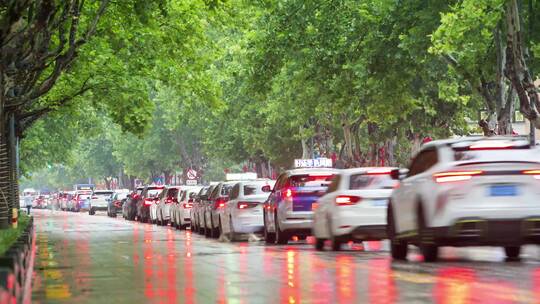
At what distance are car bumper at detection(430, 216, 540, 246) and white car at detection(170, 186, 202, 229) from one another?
2696cm

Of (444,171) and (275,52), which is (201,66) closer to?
(275,52)

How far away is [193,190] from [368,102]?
7708mm

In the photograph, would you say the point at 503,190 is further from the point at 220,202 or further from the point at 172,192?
the point at 172,192

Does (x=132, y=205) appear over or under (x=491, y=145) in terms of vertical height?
over

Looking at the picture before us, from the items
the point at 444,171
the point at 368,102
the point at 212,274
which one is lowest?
the point at 212,274

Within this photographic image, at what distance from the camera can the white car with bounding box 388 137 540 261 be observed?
1775 cm

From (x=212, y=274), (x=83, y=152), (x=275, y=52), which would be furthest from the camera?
(x=83, y=152)

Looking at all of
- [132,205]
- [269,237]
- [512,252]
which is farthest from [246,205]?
[132,205]

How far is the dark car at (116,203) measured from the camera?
75.2m

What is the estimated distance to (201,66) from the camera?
4531cm

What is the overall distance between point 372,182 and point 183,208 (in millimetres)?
23432

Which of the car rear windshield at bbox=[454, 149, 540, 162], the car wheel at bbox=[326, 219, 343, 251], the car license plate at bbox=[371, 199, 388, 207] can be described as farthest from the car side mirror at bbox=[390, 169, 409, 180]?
the car wheel at bbox=[326, 219, 343, 251]

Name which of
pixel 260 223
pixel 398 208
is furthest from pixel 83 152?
pixel 398 208

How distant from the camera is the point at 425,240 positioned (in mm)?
18594
